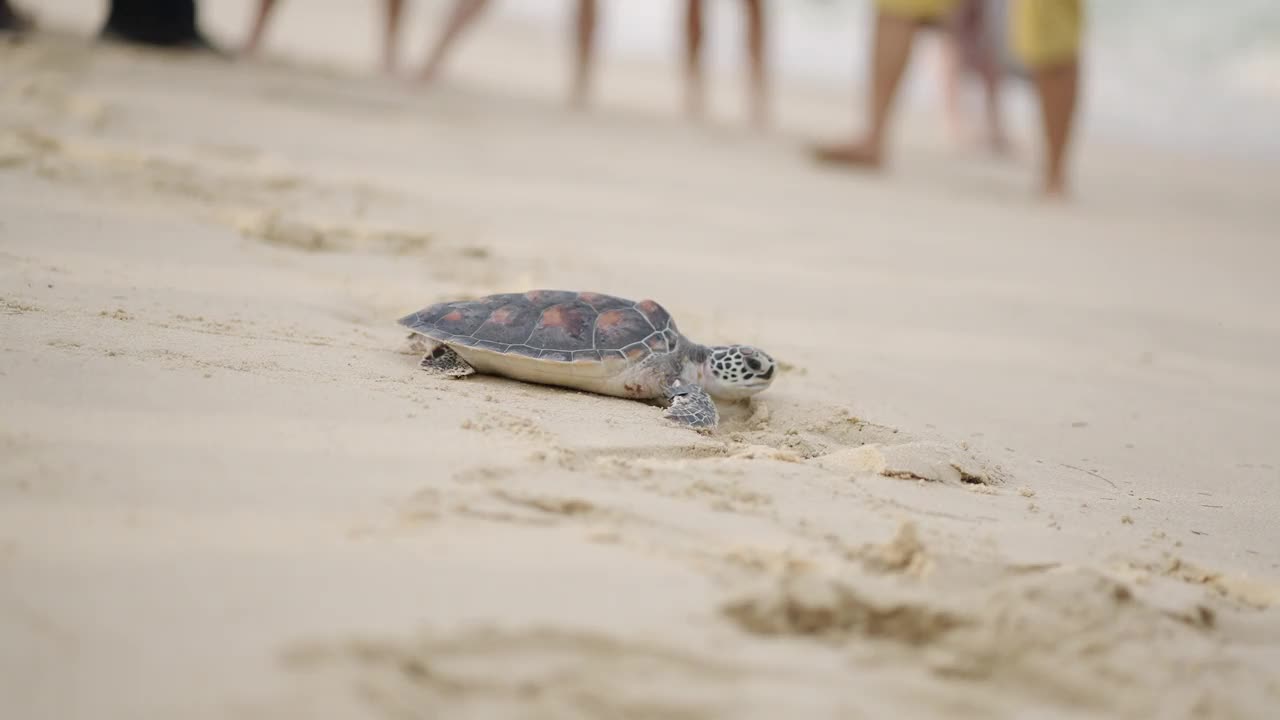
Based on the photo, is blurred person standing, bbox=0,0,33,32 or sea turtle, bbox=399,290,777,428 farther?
blurred person standing, bbox=0,0,33,32

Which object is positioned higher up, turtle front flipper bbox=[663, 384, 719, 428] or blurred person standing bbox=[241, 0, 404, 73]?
blurred person standing bbox=[241, 0, 404, 73]

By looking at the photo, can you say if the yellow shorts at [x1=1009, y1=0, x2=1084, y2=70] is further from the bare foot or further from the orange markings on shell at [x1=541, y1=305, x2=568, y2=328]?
the orange markings on shell at [x1=541, y1=305, x2=568, y2=328]

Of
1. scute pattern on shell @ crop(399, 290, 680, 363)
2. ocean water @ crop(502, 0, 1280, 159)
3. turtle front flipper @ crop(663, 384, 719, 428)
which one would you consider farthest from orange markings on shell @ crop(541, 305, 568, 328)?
ocean water @ crop(502, 0, 1280, 159)

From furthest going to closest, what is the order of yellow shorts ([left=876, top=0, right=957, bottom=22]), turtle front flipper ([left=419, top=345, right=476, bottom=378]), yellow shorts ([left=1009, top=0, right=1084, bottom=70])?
yellow shorts ([left=1009, top=0, right=1084, bottom=70]) < yellow shorts ([left=876, top=0, right=957, bottom=22]) < turtle front flipper ([left=419, top=345, right=476, bottom=378])

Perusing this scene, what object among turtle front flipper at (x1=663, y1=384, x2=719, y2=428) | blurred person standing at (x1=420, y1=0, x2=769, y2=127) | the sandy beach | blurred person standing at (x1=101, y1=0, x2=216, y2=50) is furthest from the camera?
blurred person standing at (x1=420, y1=0, x2=769, y2=127)

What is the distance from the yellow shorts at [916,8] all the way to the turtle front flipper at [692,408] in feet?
13.0

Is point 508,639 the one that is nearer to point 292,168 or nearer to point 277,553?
point 277,553

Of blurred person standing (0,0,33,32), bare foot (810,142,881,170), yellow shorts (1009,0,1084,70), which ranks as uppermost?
yellow shorts (1009,0,1084,70)

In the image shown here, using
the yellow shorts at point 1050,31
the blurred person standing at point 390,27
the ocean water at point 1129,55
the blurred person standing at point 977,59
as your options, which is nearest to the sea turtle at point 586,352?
the yellow shorts at point 1050,31

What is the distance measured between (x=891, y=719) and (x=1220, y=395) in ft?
7.73

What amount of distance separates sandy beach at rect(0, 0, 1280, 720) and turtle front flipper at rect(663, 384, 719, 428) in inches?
3.2

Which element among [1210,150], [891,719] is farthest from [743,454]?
[1210,150]

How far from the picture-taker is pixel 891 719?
1422 millimetres

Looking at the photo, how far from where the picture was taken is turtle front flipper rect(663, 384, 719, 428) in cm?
255
